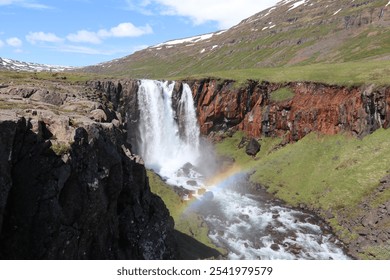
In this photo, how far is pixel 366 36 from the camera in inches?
6284

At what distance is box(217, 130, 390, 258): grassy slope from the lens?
5150 centimetres

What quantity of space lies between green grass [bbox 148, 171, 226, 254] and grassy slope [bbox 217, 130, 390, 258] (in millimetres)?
18198

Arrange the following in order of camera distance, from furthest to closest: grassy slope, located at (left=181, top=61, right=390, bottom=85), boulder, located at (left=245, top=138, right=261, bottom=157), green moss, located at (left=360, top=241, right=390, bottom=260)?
boulder, located at (left=245, top=138, right=261, bottom=157) → grassy slope, located at (left=181, top=61, right=390, bottom=85) → green moss, located at (left=360, top=241, right=390, bottom=260)

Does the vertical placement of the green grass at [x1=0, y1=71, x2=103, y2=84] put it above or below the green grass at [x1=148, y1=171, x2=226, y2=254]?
above

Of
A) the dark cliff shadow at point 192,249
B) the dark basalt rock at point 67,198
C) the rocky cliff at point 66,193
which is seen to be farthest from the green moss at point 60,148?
the dark cliff shadow at point 192,249

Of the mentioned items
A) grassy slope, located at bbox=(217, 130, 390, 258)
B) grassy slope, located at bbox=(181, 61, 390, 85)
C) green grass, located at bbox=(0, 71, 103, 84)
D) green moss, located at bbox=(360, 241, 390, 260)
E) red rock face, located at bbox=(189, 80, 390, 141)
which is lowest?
green moss, located at bbox=(360, 241, 390, 260)

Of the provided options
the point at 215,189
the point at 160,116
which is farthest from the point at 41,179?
the point at 160,116

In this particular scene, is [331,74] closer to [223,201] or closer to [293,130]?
[293,130]

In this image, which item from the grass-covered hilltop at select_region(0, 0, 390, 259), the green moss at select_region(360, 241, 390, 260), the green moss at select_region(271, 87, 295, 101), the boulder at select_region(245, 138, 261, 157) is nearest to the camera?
the green moss at select_region(360, 241, 390, 260)

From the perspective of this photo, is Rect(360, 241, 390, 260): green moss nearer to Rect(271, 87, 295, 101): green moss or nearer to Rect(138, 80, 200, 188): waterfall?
Rect(271, 87, 295, 101): green moss

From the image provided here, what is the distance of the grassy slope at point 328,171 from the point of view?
51.5 m

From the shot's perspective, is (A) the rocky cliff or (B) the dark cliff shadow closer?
(A) the rocky cliff

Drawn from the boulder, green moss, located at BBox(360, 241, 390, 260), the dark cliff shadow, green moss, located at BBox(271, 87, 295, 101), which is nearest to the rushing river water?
green moss, located at BBox(360, 241, 390, 260)

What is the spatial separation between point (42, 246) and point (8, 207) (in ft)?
8.62
